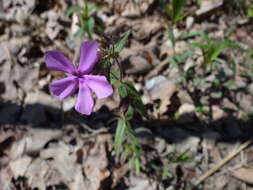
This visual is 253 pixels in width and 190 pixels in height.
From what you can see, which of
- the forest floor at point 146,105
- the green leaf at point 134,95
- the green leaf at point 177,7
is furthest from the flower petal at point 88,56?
the green leaf at point 177,7

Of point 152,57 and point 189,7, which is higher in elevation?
point 189,7

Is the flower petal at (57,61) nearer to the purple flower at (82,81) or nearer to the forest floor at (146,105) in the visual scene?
the purple flower at (82,81)

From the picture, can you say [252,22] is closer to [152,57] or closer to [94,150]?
[152,57]

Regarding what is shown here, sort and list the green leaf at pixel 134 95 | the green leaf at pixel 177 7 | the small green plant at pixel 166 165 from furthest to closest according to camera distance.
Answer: the green leaf at pixel 177 7, the small green plant at pixel 166 165, the green leaf at pixel 134 95

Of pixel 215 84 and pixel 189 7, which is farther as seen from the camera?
pixel 189 7

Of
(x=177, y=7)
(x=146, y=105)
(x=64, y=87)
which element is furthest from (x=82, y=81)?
(x=177, y=7)

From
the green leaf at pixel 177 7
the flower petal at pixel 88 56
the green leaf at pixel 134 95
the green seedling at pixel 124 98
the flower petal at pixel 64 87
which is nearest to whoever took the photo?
the flower petal at pixel 88 56

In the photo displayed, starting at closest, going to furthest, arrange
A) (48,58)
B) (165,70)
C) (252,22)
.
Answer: (48,58)
(165,70)
(252,22)

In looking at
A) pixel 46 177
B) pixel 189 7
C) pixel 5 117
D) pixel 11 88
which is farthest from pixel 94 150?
pixel 189 7

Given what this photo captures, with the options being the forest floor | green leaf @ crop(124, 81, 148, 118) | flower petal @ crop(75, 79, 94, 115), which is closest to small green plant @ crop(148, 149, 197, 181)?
the forest floor
